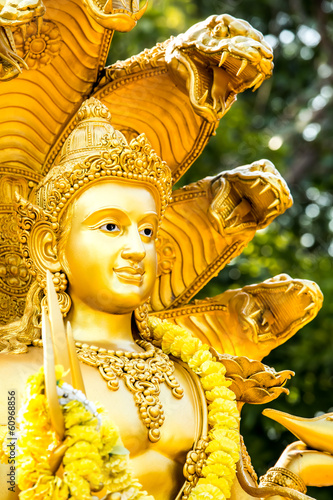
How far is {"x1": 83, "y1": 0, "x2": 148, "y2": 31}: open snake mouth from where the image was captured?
415cm

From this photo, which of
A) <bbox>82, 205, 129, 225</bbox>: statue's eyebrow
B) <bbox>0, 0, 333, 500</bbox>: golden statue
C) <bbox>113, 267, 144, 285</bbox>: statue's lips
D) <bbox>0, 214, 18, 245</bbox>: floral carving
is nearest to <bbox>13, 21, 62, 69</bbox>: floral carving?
<bbox>0, 0, 333, 500</bbox>: golden statue

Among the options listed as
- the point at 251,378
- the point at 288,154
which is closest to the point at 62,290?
the point at 251,378

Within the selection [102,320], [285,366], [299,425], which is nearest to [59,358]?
[102,320]

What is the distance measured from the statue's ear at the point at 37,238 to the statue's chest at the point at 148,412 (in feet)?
1.46

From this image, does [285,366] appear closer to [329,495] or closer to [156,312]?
[329,495]

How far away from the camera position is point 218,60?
4.27 m

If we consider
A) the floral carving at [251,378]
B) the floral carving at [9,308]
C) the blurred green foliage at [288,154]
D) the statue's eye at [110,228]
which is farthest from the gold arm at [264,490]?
the blurred green foliage at [288,154]

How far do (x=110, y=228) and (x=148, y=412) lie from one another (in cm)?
71

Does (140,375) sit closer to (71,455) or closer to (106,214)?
(106,214)

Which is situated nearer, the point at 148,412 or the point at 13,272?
the point at 148,412

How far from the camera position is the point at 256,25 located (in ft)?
35.6

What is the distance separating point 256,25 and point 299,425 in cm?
732

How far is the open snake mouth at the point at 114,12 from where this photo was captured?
415 cm

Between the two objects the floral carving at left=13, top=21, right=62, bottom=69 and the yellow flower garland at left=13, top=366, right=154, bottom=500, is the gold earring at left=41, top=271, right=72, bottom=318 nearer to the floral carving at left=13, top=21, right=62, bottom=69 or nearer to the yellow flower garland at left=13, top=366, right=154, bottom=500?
the yellow flower garland at left=13, top=366, right=154, bottom=500
